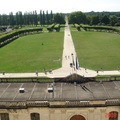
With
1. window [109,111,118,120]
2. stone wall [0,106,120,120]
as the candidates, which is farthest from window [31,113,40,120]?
window [109,111,118,120]

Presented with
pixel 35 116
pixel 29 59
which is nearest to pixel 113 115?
pixel 35 116

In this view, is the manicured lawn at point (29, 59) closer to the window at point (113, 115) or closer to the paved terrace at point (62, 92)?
the paved terrace at point (62, 92)

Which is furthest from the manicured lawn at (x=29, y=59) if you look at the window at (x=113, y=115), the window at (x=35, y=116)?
the window at (x=113, y=115)

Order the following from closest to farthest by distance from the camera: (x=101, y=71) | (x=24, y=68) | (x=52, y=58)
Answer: (x=101, y=71), (x=24, y=68), (x=52, y=58)

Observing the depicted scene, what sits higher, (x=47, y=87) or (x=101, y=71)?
(x=47, y=87)

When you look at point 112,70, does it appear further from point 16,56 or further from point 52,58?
point 16,56

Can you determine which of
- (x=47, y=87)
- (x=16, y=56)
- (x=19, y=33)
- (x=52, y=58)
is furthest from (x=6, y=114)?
(x=19, y=33)

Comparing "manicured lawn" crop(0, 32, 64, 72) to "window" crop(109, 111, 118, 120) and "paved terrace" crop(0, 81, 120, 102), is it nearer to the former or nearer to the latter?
"paved terrace" crop(0, 81, 120, 102)

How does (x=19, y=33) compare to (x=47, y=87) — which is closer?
(x=47, y=87)

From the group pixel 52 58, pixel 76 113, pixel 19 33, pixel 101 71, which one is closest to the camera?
pixel 76 113
